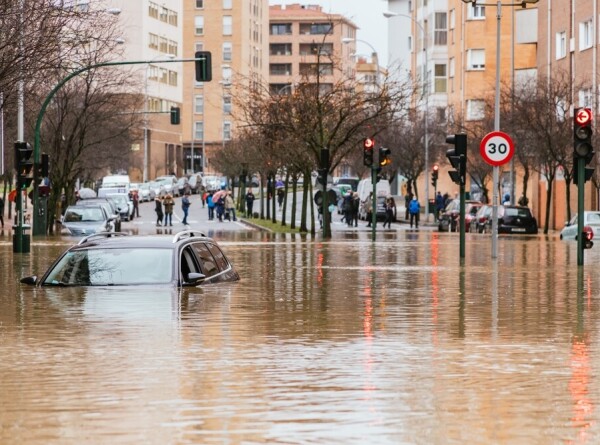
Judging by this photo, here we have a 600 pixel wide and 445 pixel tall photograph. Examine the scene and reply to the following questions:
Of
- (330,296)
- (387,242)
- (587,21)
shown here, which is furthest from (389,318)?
(587,21)

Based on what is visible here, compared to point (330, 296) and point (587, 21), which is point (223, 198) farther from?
point (330, 296)

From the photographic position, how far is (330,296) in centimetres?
2330

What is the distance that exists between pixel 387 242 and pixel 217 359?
36854 millimetres

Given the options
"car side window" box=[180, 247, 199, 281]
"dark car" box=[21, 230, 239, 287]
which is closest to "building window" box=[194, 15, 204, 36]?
"dark car" box=[21, 230, 239, 287]

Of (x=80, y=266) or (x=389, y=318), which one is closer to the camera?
(x=389, y=318)

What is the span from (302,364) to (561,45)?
6313 centimetres

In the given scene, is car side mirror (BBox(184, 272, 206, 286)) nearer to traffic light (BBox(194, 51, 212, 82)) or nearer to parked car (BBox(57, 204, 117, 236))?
traffic light (BBox(194, 51, 212, 82))

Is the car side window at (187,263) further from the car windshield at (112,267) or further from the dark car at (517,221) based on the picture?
the dark car at (517,221)

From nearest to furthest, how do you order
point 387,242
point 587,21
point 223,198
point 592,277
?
1. point 592,277
2. point 387,242
3. point 587,21
4. point 223,198

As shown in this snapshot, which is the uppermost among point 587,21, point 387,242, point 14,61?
point 587,21

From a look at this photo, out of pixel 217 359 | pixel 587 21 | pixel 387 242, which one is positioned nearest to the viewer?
pixel 217 359

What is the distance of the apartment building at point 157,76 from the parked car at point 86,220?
87920 millimetres

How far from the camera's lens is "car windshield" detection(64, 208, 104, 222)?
55219mm

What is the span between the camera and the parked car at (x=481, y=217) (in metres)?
64.2
